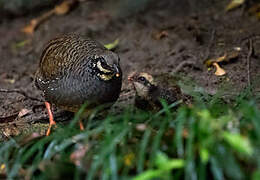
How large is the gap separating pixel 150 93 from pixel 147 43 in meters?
2.05

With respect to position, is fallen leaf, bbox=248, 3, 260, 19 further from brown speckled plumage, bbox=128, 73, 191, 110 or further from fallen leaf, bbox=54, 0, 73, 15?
fallen leaf, bbox=54, 0, 73, 15

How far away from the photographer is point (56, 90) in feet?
16.8

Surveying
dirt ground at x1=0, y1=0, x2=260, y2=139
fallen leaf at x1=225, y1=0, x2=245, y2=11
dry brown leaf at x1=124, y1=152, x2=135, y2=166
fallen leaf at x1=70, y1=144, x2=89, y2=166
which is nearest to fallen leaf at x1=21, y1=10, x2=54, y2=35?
dirt ground at x1=0, y1=0, x2=260, y2=139

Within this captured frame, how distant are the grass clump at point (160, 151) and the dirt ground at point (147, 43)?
1.42 metres

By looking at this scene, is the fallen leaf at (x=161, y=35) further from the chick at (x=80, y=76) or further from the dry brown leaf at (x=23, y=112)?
the dry brown leaf at (x=23, y=112)

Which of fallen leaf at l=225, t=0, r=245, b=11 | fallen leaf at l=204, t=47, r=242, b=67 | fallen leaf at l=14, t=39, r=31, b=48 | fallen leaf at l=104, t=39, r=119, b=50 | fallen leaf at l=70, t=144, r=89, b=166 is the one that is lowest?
fallen leaf at l=204, t=47, r=242, b=67

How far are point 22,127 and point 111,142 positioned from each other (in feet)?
7.50

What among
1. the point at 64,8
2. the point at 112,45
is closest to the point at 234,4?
the point at 112,45

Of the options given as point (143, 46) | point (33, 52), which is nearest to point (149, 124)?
point (143, 46)

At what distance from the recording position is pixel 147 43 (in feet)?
24.7

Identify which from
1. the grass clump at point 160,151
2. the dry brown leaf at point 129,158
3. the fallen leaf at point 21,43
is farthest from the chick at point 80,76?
the fallen leaf at point 21,43

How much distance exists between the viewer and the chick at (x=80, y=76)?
4879 millimetres

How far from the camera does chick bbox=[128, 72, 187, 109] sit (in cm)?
559

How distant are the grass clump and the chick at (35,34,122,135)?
1.00 m
